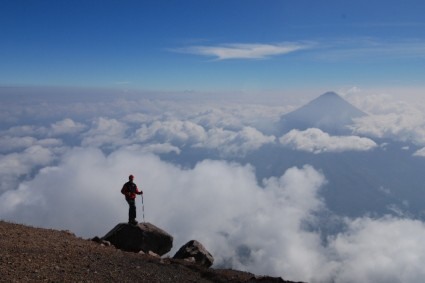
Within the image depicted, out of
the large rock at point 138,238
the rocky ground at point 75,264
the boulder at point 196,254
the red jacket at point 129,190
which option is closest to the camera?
the rocky ground at point 75,264

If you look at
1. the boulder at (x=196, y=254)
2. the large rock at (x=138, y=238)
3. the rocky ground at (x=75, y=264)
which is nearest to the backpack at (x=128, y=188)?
the large rock at (x=138, y=238)

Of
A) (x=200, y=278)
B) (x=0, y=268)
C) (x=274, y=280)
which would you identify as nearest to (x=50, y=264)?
(x=0, y=268)

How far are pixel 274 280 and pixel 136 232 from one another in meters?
9.10

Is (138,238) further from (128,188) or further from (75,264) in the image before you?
(75,264)

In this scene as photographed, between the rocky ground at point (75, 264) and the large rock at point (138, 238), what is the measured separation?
1.78 m

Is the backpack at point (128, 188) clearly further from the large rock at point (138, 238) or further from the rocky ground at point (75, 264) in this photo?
the rocky ground at point (75, 264)

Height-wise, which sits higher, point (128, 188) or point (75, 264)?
point (128, 188)

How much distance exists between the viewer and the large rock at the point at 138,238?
22.2m

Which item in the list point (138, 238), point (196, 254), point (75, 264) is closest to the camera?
point (75, 264)

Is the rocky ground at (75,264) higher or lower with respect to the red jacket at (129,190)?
lower

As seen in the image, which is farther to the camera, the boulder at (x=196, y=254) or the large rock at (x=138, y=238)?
the boulder at (x=196, y=254)

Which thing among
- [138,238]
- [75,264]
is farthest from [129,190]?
[75,264]

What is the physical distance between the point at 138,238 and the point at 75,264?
7332 millimetres

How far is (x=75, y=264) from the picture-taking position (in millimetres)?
15359
